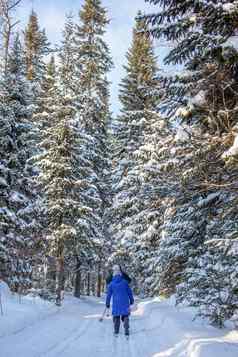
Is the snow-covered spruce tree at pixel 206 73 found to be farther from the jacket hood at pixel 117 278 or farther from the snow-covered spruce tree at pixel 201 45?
the jacket hood at pixel 117 278

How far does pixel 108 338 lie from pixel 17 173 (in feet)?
39.9

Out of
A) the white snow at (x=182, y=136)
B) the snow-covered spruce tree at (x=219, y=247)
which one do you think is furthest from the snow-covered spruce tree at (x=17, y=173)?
the white snow at (x=182, y=136)

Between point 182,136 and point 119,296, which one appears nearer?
point 182,136

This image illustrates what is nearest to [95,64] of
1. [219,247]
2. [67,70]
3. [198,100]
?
[67,70]

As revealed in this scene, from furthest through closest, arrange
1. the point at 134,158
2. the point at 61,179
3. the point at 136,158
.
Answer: the point at 134,158
the point at 136,158
the point at 61,179

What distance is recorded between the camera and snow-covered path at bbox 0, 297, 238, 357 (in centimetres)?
762

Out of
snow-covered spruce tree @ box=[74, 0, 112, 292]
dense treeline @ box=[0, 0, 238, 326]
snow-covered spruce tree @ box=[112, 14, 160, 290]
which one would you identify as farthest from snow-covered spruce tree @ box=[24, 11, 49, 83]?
snow-covered spruce tree @ box=[112, 14, 160, 290]

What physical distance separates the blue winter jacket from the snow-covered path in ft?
2.00

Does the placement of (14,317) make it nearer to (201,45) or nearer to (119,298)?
(119,298)

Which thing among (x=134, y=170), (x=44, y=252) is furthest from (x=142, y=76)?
(x=44, y=252)

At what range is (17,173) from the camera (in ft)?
67.3

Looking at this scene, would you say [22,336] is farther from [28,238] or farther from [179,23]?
[28,238]

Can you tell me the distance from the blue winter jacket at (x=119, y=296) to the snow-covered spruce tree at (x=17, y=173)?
8588 mm

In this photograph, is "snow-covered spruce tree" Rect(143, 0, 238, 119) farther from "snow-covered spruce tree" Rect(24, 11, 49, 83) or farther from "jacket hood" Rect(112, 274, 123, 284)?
"snow-covered spruce tree" Rect(24, 11, 49, 83)
